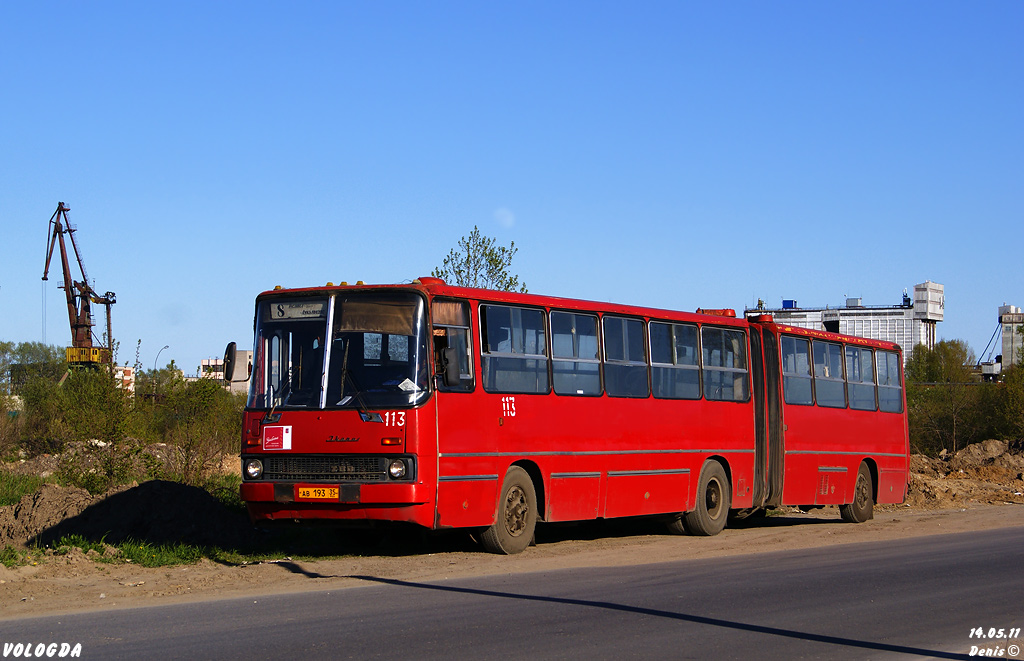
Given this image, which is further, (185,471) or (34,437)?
Answer: (34,437)

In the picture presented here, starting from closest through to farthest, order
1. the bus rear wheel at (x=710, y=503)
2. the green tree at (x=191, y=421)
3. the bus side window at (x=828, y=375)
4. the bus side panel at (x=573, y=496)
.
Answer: the bus side panel at (x=573, y=496) → the bus rear wheel at (x=710, y=503) → the green tree at (x=191, y=421) → the bus side window at (x=828, y=375)

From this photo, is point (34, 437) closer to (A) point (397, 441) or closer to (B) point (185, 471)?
(B) point (185, 471)

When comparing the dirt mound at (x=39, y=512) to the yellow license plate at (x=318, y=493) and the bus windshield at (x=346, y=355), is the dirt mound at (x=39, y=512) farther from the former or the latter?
the yellow license plate at (x=318, y=493)

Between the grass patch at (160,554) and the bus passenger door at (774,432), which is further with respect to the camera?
the bus passenger door at (774,432)

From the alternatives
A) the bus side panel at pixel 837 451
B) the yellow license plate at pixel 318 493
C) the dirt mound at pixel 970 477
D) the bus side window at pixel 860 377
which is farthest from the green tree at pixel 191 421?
the dirt mound at pixel 970 477

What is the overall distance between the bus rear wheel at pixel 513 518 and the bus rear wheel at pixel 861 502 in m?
9.35

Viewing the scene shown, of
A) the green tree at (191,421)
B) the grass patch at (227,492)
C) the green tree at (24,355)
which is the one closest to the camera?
the grass patch at (227,492)

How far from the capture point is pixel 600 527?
1986 centimetres

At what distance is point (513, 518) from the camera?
1484 centimetres

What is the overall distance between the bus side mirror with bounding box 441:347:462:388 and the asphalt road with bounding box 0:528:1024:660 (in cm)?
231

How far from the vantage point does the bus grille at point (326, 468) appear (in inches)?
517

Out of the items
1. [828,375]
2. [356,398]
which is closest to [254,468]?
[356,398]

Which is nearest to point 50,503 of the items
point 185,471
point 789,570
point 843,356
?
point 185,471

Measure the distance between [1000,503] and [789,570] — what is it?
61.3 ft
